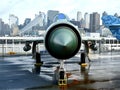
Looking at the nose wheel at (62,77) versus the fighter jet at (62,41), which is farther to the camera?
the nose wheel at (62,77)

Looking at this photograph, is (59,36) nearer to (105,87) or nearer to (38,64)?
(105,87)

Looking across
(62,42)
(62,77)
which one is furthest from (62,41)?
(62,77)

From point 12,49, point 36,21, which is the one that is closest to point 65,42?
point 36,21

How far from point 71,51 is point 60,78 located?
1.87 metres

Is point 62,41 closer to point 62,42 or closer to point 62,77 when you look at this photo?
point 62,42

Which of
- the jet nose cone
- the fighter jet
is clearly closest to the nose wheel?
the fighter jet

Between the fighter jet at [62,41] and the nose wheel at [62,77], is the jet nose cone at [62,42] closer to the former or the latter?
the fighter jet at [62,41]

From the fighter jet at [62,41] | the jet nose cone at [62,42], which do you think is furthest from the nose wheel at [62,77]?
the jet nose cone at [62,42]

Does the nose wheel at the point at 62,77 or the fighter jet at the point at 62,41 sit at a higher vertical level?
the fighter jet at the point at 62,41

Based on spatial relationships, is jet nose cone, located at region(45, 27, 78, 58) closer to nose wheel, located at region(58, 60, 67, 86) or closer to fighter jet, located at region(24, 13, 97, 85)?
fighter jet, located at region(24, 13, 97, 85)

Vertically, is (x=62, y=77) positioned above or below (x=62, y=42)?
below

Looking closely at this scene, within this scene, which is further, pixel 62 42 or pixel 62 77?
pixel 62 77

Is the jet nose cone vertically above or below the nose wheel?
above

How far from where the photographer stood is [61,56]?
13234 millimetres
